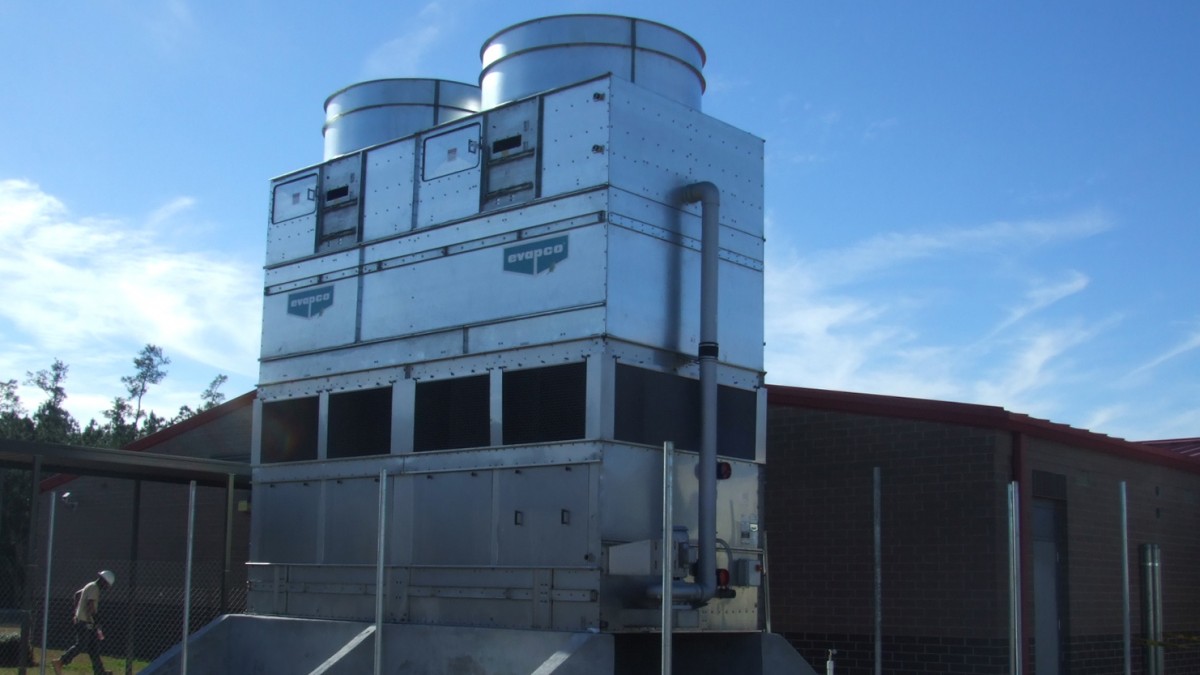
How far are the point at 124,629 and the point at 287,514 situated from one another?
10.8 meters

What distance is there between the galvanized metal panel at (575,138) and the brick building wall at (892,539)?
5370mm

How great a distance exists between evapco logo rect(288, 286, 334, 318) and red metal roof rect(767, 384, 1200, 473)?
17.8ft

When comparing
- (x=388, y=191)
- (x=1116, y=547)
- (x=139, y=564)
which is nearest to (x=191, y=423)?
(x=139, y=564)

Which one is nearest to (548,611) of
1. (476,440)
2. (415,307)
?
(476,440)

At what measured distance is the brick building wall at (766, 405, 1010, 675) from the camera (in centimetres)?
1300

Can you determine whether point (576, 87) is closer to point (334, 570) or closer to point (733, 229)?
point (733, 229)

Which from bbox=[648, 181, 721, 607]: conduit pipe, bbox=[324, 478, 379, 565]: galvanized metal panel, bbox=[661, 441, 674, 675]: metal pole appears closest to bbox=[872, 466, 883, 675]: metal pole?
bbox=[648, 181, 721, 607]: conduit pipe

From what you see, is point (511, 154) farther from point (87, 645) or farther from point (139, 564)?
point (139, 564)

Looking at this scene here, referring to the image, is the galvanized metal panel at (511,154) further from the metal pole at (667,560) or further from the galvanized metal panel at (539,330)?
the metal pole at (667,560)

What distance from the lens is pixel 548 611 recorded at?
32.8ft

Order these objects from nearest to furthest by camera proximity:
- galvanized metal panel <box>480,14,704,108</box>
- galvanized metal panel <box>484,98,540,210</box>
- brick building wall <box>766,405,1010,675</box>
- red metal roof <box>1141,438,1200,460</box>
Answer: galvanized metal panel <box>484,98,540,210</box> < galvanized metal panel <box>480,14,704,108</box> < brick building wall <box>766,405,1010,675</box> < red metal roof <box>1141,438,1200,460</box>

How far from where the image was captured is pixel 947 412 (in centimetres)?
1332

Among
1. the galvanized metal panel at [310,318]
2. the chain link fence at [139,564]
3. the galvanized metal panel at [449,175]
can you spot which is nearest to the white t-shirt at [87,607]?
the chain link fence at [139,564]

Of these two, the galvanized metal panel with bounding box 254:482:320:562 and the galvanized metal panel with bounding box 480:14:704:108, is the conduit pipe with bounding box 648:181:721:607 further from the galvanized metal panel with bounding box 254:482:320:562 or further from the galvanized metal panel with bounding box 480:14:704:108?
the galvanized metal panel with bounding box 254:482:320:562
